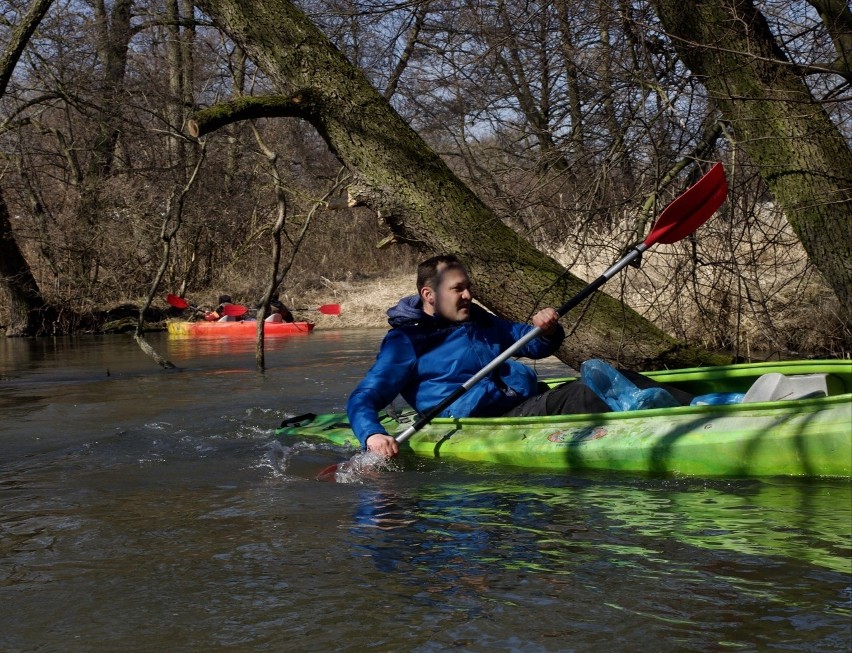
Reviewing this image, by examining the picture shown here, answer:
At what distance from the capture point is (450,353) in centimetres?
550

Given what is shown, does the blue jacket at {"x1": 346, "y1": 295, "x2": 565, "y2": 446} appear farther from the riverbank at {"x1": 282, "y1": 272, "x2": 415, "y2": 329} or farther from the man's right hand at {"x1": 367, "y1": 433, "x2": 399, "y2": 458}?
the riverbank at {"x1": 282, "y1": 272, "x2": 415, "y2": 329}

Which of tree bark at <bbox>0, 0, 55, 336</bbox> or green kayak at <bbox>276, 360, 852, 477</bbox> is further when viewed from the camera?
tree bark at <bbox>0, 0, 55, 336</bbox>

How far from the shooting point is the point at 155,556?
3721 millimetres

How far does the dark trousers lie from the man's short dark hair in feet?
2.54

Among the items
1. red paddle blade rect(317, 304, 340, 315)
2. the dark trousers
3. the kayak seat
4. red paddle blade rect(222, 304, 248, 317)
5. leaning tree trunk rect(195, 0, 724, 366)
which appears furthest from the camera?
red paddle blade rect(317, 304, 340, 315)

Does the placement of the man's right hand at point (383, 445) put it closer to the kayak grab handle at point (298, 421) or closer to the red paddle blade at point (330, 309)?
the kayak grab handle at point (298, 421)

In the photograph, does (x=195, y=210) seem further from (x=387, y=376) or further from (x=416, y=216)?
(x=387, y=376)

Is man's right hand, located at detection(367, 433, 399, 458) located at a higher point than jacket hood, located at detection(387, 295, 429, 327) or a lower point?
lower

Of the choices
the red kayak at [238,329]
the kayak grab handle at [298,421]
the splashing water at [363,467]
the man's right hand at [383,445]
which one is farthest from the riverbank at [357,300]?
the man's right hand at [383,445]

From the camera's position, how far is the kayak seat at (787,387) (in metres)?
4.80

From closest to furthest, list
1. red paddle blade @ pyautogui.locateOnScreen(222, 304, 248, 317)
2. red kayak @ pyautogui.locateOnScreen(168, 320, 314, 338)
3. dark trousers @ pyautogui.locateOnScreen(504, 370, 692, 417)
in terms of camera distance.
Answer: dark trousers @ pyautogui.locateOnScreen(504, 370, 692, 417) → red kayak @ pyautogui.locateOnScreen(168, 320, 314, 338) → red paddle blade @ pyautogui.locateOnScreen(222, 304, 248, 317)

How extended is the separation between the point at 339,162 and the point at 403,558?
13392mm

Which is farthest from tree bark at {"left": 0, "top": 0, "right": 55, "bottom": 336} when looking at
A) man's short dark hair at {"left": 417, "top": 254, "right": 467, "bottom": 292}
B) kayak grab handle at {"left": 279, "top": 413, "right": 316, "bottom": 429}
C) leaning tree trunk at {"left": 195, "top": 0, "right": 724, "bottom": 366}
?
man's short dark hair at {"left": 417, "top": 254, "right": 467, "bottom": 292}

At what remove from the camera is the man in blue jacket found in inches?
208
